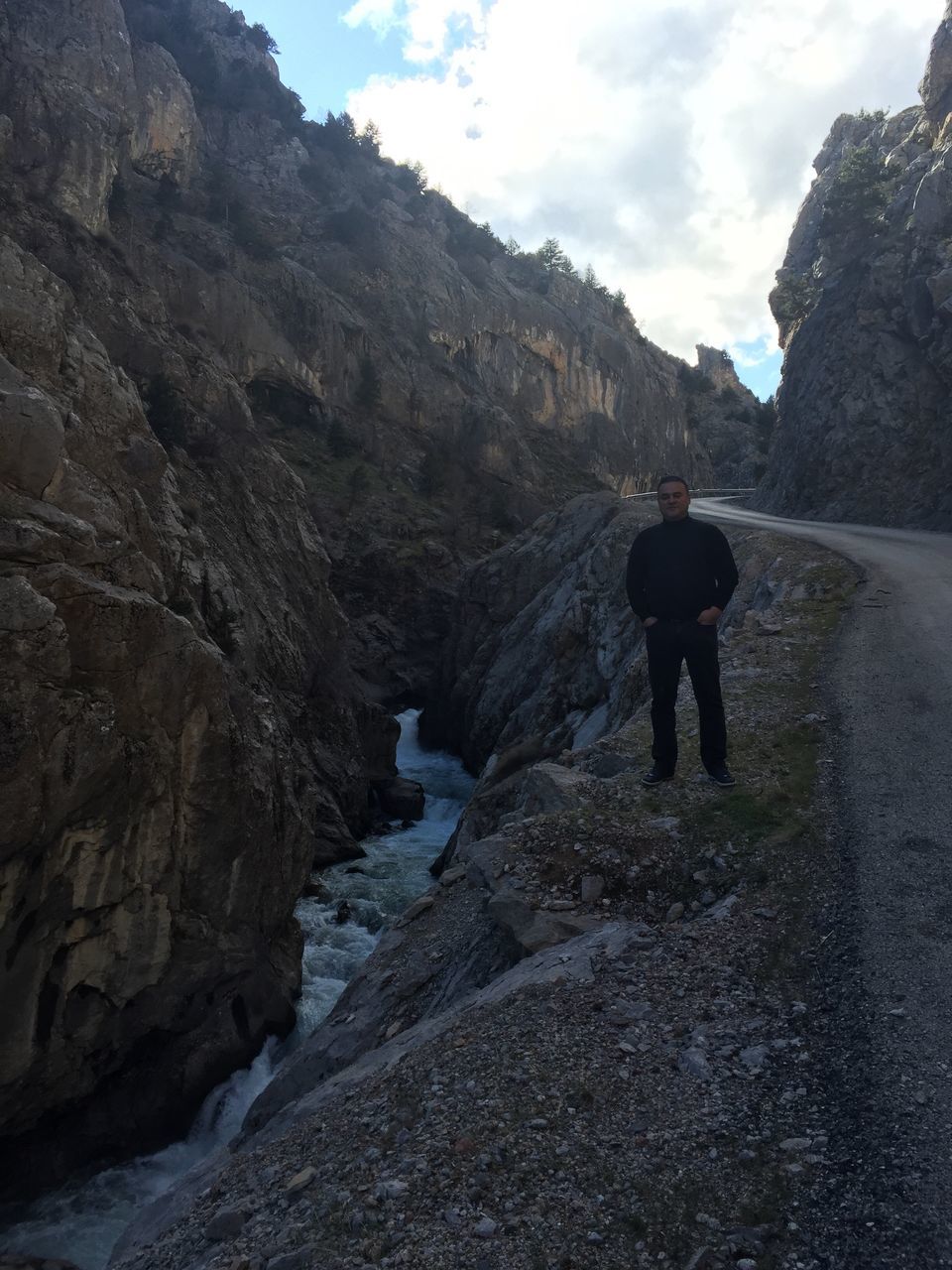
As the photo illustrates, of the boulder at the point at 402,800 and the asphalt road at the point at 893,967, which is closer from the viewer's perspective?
the asphalt road at the point at 893,967

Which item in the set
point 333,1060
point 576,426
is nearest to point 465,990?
point 333,1060

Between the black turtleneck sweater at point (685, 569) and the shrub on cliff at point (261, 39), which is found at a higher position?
the shrub on cliff at point (261, 39)

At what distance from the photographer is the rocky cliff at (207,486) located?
10344 millimetres

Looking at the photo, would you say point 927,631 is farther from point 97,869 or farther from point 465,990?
point 97,869

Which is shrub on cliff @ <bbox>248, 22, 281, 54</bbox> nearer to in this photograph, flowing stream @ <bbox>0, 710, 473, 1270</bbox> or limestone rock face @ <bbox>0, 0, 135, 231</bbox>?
limestone rock face @ <bbox>0, 0, 135, 231</bbox>

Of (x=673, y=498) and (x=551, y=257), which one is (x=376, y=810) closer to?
(x=673, y=498)

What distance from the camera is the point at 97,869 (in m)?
10.6

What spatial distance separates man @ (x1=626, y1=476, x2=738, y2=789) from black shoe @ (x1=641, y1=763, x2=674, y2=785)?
38 centimetres

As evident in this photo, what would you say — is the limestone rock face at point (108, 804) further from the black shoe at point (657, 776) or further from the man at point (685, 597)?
the man at point (685, 597)

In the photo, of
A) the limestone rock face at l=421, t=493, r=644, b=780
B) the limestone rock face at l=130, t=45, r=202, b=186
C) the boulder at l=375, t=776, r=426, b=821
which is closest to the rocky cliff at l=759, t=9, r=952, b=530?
the limestone rock face at l=421, t=493, r=644, b=780

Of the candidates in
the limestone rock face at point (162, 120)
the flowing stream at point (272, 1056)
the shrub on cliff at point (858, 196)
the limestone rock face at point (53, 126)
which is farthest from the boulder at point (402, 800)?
the limestone rock face at point (162, 120)

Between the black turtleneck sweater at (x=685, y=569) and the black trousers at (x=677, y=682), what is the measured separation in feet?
0.54

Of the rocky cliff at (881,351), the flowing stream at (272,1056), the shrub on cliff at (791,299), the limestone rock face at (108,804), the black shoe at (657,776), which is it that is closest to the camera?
the black shoe at (657,776)

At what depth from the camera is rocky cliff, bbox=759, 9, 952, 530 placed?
91.2 feet
